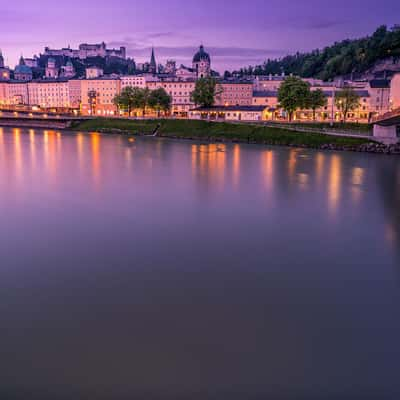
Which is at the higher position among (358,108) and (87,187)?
(358,108)

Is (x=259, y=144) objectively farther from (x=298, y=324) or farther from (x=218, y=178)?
(x=298, y=324)

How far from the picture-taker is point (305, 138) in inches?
1422

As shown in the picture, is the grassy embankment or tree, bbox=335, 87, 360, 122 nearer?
the grassy embankment

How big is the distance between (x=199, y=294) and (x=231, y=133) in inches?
1387

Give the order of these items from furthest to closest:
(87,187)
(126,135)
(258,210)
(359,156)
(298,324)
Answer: (126,135), (359,156), (87,187), (258,210), (298,324)

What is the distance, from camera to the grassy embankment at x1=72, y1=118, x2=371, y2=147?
116 ft

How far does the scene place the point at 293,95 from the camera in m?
43.4

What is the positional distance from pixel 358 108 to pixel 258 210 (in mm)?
38000

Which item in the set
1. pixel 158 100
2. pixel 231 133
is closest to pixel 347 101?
pixel 231 133

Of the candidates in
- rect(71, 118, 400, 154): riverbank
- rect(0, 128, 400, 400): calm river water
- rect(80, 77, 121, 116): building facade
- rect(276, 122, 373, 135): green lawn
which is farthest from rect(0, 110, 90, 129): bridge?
rect(0, 128, 400, 400): calm river water

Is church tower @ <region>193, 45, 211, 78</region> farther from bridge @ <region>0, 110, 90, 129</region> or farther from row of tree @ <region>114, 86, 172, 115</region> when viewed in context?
bridge @ <region>0, 110, 90, 129</region>

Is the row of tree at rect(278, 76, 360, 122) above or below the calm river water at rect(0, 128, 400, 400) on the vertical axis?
above

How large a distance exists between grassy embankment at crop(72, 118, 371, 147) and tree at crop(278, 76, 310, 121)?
4522 mm

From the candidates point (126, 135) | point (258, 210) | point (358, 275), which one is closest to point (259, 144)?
point (126, 135)
